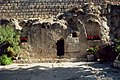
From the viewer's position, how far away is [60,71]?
17.4 m

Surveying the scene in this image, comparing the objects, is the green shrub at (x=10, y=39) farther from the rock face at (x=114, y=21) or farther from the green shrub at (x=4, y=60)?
the rock face at (x=114, y=21)

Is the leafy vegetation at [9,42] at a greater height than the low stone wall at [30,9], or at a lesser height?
lesser

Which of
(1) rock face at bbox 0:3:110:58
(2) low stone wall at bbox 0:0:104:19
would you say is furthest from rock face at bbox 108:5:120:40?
(2) low stone wall at bbox 0:0:104:19

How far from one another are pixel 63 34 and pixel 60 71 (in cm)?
422

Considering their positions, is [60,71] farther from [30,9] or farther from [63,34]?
[30,9]

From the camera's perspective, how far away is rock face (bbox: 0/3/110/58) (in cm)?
2112

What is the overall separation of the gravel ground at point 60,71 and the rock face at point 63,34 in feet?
4.84

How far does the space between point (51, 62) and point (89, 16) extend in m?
3.48

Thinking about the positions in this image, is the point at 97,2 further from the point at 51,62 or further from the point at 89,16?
the point at 51,62

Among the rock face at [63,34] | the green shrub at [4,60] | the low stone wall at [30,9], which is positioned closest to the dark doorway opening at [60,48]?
the rock face at [63,34]

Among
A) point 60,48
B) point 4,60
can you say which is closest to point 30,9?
point 60,48

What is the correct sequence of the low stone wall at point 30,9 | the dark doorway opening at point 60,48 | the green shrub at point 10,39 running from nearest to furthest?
1. the green shrub at point 10,39
2. the dark doorway opening at point 60,48
3. the low stone wall at point 30,9

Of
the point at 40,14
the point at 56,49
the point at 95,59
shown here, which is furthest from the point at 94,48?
the point at 40,14

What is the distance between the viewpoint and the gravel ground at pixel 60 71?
15867 mm
